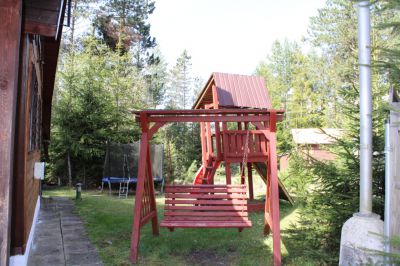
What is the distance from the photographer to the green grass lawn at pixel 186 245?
15.9 ft

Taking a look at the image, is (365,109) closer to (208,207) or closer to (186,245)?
(208,207)

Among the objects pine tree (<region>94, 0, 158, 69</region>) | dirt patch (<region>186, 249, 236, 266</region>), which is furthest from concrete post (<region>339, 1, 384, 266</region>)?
pine tree (<region>94, 0, 158, 69</region>)

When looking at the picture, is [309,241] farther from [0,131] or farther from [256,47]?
[256,47]

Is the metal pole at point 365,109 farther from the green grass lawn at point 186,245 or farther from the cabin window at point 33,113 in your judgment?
the cabin window at point 33,113

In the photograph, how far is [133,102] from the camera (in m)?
16.2

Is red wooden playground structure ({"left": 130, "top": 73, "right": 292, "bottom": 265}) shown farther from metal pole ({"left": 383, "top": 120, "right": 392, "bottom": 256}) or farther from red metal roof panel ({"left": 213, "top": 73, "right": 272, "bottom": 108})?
red metal roof panel ({"left": 213, "top": 73, "right": 272, "bottom": 108})

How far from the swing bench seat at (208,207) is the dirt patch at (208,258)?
410mm

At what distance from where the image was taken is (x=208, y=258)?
5.00 meters

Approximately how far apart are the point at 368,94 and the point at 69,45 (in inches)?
793

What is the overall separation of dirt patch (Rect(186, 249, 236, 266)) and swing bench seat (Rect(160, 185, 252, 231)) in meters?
0.41

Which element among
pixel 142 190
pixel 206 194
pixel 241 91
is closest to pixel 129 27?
pixel 241 91

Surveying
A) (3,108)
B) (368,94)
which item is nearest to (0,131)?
(3,108)

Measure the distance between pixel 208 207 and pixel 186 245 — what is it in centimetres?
66

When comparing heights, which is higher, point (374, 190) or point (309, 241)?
point (374, 190)
